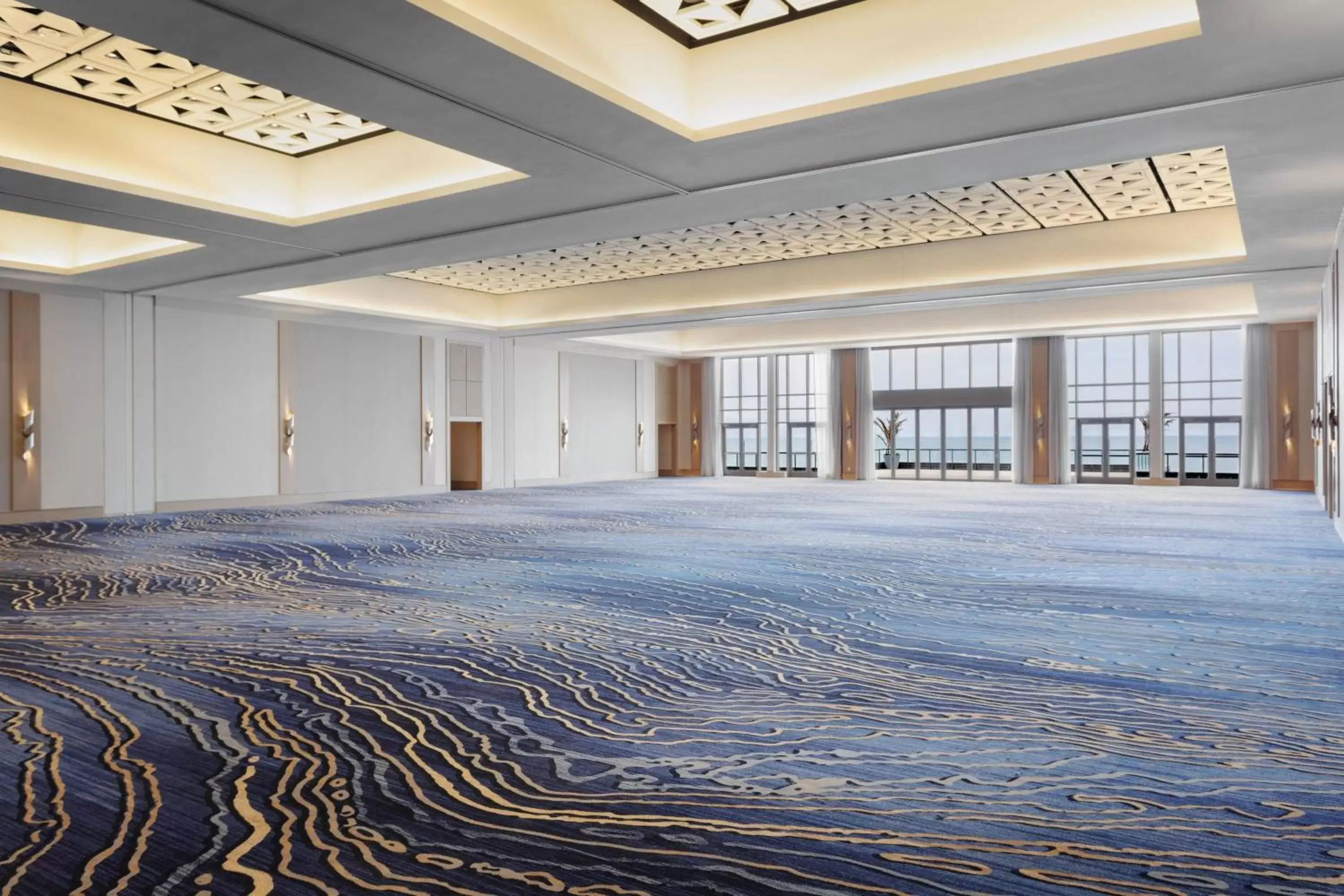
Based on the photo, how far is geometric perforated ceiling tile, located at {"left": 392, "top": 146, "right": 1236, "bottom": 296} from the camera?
12.8 m

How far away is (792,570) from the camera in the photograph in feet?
30.3

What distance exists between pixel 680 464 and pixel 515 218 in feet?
69.4

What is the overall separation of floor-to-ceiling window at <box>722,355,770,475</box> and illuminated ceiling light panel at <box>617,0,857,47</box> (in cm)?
2332

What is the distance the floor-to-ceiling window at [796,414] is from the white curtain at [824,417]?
798mm

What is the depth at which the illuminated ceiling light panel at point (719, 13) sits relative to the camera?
7.94m

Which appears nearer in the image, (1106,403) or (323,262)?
(323,262)

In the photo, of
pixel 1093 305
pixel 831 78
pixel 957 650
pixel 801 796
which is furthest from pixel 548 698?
pixel 1093 305

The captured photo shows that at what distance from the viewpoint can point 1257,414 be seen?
23219mm

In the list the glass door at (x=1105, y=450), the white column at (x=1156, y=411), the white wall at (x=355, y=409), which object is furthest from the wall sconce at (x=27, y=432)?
the white column at (x=1156, y=411)

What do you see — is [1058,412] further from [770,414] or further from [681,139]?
[681,139]

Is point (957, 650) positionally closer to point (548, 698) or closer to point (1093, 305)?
point (548, 698)

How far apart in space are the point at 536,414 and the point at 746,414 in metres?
8.65

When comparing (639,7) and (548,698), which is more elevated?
(639,7)

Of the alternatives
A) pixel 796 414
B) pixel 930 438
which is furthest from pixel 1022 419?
pixel 796 414
